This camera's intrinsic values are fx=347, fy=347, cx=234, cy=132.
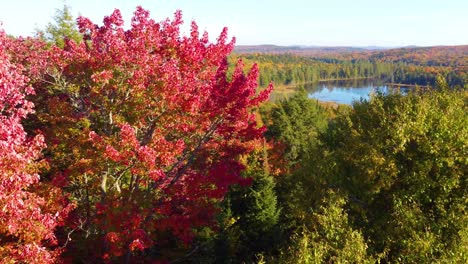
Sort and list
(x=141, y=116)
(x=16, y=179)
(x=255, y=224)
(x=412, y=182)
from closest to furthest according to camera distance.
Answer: (x=16, y=179), (x=141, y=116), (x=412, y=182), (x=255, y=224)

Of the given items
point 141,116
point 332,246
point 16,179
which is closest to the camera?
point 16,179

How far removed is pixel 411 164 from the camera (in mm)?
13859

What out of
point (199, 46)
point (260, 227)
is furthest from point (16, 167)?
point (260, 227)

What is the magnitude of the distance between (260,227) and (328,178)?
18.8 feet

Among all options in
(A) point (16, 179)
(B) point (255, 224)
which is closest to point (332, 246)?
(A) point (16, 179)

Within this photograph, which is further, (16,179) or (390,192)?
(390,192)

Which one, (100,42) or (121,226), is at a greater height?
(100,42)

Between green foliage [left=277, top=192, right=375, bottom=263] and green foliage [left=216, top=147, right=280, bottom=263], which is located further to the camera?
green foliage [left=216, top=147, right=280, bottom=263]

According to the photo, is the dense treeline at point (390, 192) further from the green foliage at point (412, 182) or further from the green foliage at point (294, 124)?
the green foliage at point (294, 124)

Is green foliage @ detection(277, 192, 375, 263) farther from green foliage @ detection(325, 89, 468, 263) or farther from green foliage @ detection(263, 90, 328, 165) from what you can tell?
green foliage @ detection(263, 90, 328, 165)

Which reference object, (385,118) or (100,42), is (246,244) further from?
(100,42)

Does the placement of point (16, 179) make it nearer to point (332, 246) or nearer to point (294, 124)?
point (332, 246)

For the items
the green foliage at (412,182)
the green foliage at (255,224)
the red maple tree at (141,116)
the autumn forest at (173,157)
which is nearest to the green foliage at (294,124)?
the green foliage at (255,224)

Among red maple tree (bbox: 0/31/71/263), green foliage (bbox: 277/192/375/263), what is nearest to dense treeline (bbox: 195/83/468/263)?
green foliage (bbox: 277/192/375/263)
